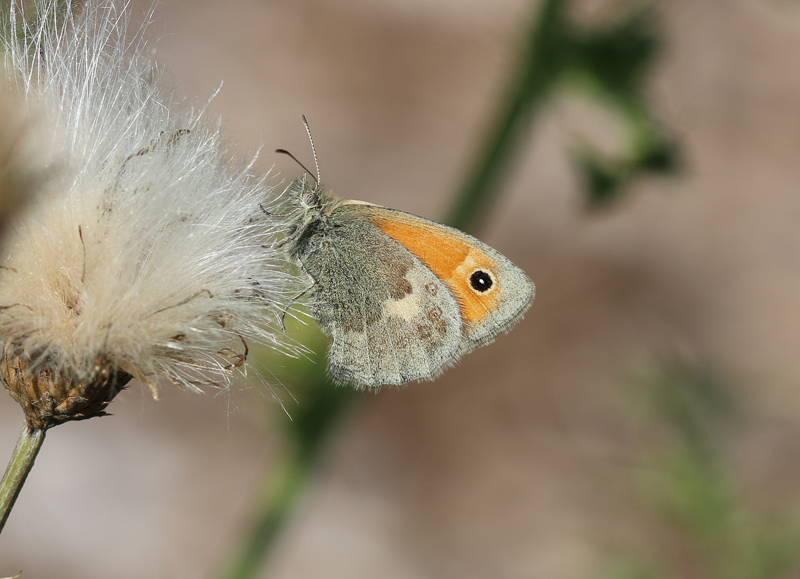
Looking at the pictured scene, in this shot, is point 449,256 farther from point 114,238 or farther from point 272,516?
point 272,516

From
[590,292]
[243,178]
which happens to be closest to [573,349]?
[590,292]

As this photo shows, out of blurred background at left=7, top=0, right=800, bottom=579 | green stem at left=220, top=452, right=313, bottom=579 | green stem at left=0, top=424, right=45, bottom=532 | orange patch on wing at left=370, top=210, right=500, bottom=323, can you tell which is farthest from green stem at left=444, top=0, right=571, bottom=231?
green stem at left=0, top=424, right=45, bottom=532

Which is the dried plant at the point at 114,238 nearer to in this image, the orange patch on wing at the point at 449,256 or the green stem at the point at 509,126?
the orange patch on wing at the point at 449,256

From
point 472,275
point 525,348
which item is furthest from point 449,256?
point 525,348

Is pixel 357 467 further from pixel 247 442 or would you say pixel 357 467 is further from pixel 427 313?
pixel 427 313

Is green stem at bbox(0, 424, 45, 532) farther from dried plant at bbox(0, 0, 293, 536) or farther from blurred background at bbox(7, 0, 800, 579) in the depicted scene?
blurred background at bbox(7, 0, 800, 579)

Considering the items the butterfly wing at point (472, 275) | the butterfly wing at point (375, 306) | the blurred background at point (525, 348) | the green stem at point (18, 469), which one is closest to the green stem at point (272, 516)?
the blurred background at point (525, 348)
